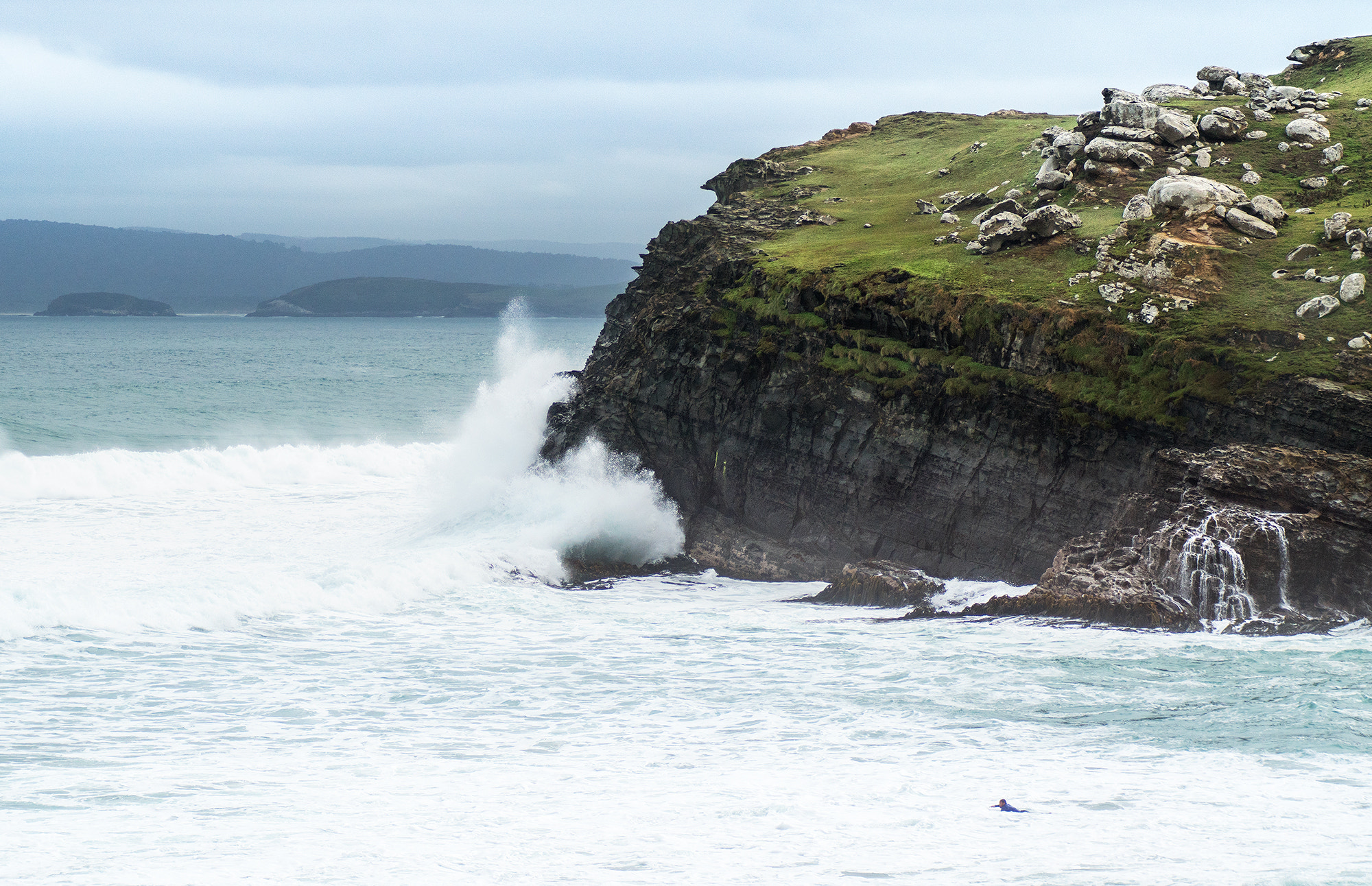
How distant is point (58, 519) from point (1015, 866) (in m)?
27.8

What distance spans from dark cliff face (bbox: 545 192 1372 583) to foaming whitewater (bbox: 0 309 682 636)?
162 cm

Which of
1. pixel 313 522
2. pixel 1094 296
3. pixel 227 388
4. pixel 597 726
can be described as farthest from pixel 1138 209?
→ pixel 227 388

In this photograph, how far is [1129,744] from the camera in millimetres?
12547

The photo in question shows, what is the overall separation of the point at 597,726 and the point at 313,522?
59.6 ft

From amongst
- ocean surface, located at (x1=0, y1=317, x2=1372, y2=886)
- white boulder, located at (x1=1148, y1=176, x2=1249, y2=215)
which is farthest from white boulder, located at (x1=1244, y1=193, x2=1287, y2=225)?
ocean surface, located at (x1=0, y1=317, x2=1372, y2=886)

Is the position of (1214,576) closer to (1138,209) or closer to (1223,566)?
(1223,566)

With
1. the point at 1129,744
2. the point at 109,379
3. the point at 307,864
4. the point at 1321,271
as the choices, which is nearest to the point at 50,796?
the point at 307,864

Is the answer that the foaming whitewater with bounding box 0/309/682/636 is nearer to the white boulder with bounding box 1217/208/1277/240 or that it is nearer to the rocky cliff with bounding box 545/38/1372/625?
the rocky cliff with bounding box 545/38/1372/625

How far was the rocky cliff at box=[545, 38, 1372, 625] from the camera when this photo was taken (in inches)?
718

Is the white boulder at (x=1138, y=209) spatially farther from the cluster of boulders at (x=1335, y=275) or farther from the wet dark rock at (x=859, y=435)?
the wet dark rock at (x=859, y=435)

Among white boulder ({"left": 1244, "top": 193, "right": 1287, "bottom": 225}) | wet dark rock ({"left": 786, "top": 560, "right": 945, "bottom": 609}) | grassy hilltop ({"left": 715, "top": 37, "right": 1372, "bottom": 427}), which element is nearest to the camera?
grassy hilltop ({"left": 715, "top": 37, "right": 1372, "bottom": 427})

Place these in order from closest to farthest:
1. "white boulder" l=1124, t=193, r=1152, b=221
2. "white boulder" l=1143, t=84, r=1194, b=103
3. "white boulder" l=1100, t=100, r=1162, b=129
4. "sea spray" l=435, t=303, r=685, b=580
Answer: "white boulder" l=1124, t=193, r=1152, b=221 → "sea spray" l=435, t=303, r=685, b=580 → "white boulder" l=1100, t=100, r=1162, b=129 → "white boulder" l=1143, t=84, r=1194, b=103

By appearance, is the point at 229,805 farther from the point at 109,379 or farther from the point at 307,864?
the point at 109,379

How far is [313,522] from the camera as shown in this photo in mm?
29562
